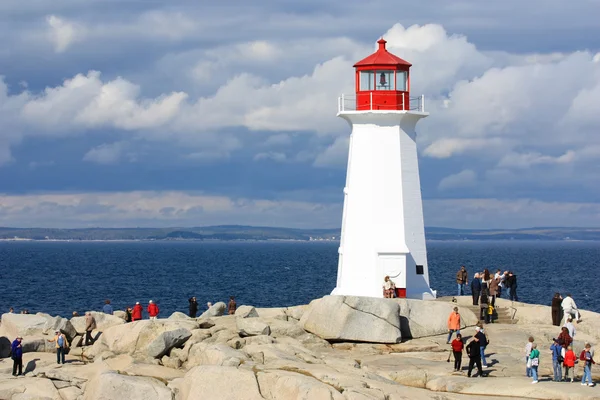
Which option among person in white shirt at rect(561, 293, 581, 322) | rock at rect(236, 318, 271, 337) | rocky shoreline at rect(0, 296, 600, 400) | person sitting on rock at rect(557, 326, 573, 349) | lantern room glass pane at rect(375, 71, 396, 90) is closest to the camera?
rocky shoreline at rect(0, 296, 600, 400)

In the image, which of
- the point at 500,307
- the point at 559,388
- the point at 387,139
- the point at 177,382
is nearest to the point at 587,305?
the point at 500,307

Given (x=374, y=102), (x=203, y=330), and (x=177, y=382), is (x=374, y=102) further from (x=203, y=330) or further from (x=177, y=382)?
(x=177, y=382)

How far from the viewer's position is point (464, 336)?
29156mm

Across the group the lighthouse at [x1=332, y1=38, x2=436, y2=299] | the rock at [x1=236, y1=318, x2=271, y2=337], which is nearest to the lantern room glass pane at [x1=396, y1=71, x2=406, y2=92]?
the lighthouse at [x1=332, y1=38, x2=436, y2=299]

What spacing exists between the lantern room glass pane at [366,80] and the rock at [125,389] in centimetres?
1501

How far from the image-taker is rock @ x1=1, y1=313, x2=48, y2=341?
31688mm

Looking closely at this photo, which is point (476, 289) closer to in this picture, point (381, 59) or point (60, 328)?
point (381, 59)

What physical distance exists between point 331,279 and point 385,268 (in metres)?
42.3

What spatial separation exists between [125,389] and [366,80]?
15898 mm

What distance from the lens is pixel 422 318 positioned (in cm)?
2950

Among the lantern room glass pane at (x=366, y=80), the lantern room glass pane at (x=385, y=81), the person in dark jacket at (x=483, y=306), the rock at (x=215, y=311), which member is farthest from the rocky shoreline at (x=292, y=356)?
the lantern room glass pane at (x=366, y=80)

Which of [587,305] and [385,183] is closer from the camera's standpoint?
[385,183]

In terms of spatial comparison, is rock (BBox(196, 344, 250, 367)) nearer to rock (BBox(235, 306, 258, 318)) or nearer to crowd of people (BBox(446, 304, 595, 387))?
rock (BBox(235, 306, 258, 318))

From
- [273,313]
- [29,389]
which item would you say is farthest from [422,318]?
[29,389]
